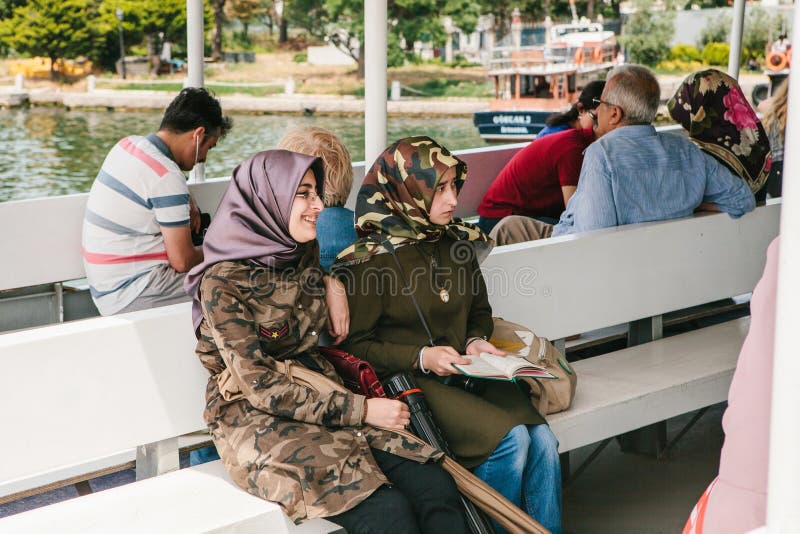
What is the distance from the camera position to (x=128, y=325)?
2.42 meters

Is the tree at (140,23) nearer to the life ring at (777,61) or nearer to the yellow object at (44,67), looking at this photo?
the yellow object at (44,67)

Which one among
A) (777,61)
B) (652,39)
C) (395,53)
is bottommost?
(777,61)

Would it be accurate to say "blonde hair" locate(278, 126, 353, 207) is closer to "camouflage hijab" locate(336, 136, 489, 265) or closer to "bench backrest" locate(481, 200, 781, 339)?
"camouflage hijab" locate(336, 136, 489, 265)

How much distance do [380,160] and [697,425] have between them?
7.27ft

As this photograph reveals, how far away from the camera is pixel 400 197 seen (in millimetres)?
2789

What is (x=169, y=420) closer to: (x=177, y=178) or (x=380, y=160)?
(x=380, y=160)

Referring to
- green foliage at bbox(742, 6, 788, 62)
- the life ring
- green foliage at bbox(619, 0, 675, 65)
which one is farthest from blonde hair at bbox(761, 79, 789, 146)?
green foliage at bbox(619, 0, 675, 65)

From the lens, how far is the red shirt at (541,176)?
14.6 ft

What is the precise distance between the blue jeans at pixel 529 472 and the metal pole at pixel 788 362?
139cm

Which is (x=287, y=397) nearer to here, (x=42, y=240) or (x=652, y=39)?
(x=42, y=240)

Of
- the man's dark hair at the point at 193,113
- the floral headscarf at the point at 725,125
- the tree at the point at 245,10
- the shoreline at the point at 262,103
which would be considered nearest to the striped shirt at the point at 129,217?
the man's dark hair at the point at 193,113

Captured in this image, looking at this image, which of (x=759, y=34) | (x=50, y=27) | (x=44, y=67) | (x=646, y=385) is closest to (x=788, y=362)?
(x=646, y=385)

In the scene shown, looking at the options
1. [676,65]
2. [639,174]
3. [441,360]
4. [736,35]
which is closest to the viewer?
[441,360]

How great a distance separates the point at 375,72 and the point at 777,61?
546 inches
